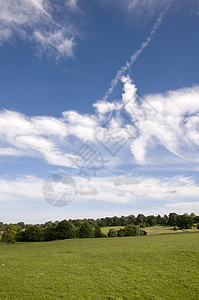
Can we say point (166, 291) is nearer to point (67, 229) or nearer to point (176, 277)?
point (176, 277)

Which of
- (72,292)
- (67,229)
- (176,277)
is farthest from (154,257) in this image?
(67,229)

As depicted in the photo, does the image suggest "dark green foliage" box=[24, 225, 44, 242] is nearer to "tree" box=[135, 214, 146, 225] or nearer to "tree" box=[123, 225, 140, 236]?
"tree" box=[123, 225, 140, 236]

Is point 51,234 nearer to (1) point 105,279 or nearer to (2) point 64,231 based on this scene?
(2) point 64,231

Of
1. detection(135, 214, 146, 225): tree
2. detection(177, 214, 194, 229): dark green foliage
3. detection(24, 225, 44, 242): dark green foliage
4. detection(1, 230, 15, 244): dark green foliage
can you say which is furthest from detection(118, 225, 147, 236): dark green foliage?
detection(135, 214, 146, 225): tree

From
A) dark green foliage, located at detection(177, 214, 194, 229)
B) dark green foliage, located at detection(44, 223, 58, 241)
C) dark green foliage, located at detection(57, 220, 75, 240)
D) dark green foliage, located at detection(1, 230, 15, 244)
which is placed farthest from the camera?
dark green foliage, located at detection(177, 214, 194, 229)

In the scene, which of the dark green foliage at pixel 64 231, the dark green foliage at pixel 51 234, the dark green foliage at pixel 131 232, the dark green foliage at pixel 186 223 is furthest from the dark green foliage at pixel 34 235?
the dark green foliage at pixel 186 223

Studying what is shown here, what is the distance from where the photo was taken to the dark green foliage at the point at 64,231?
89625mm

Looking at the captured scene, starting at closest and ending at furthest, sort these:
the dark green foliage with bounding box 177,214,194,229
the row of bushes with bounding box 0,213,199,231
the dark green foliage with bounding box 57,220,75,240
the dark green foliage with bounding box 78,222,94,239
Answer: the dark green foliage with bounding box 57,220,75,240 < the dark green foliage with bounding box 78,222,94,239 < the dark green foliage with bounding box 177,214,194,229 < the row of bushes with bounding box 0,213,199,231

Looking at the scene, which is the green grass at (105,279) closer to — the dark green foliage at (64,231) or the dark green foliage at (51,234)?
the dark green foliage at (64,231)

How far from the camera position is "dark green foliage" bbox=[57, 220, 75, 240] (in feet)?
294

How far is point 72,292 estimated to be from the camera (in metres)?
16.2

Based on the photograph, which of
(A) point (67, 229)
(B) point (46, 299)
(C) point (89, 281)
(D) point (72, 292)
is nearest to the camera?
(B) point (46, 299)

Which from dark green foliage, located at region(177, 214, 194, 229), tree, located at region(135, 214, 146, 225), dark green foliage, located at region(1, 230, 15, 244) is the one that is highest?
tree, located at region(135, 214, 146, 225)

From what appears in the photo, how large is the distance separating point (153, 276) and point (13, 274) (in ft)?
43.3
